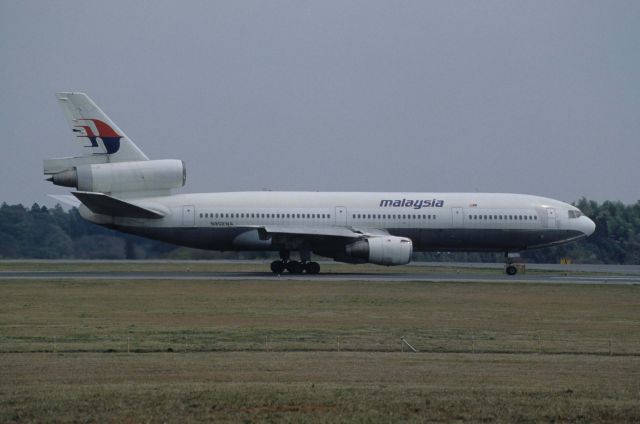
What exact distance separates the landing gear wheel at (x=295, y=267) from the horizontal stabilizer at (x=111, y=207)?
24.3 feet

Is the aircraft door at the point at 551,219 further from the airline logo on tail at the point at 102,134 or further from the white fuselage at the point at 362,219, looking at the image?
the airline logo on tail at the point at 102,134

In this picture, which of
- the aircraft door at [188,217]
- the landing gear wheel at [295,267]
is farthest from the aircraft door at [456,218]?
Result: the aircraft door at [188,217]

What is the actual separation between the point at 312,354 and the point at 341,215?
2929cm

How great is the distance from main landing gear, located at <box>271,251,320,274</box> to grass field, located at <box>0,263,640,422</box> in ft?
31.6

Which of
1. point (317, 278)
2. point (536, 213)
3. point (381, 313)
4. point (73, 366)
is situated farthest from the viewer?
point (536, 213)

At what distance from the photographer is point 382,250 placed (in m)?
49.4

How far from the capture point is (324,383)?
1839cm

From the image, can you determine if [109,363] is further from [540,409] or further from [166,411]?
[540,409]

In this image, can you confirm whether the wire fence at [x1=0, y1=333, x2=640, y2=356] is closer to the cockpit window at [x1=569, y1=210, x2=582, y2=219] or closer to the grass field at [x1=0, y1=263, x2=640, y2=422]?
the grass field at [x1=0, y1=263, x2=640, y2=422]

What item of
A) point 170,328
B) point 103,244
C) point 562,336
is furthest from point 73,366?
point 103,244

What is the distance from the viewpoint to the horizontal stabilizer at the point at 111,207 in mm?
47406

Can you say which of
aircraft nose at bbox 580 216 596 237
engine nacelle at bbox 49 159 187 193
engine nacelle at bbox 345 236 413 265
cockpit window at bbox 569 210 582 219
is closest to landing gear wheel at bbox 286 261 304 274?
engine nacelle at bbox 345 236 413 265

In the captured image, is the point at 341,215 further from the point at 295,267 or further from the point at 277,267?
the point at 277,267

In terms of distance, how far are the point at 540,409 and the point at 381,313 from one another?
57.4 ft
